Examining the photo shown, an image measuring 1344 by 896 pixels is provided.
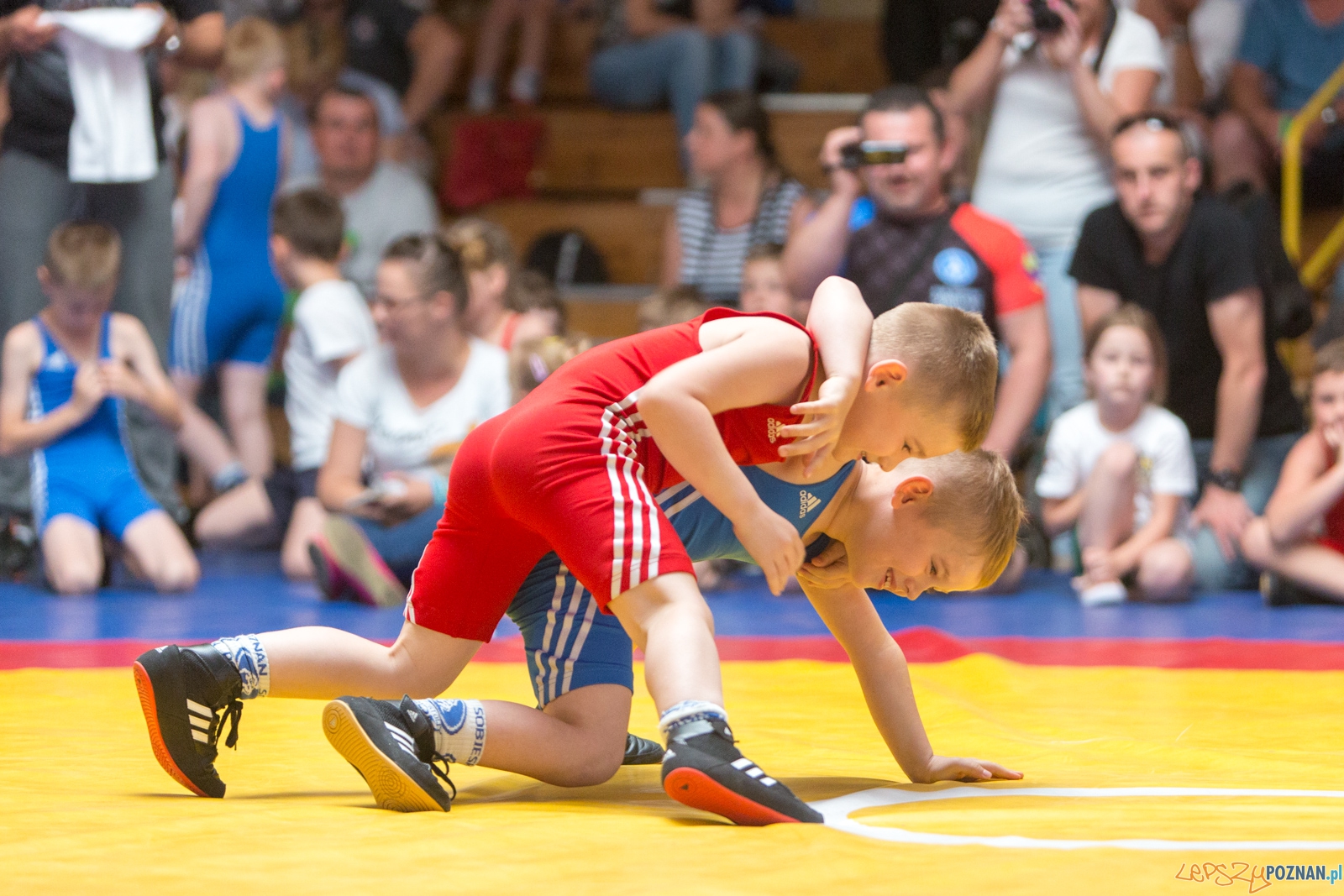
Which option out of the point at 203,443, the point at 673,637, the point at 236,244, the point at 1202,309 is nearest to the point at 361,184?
the point at 236,244

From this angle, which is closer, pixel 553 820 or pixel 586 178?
pixel 553 820

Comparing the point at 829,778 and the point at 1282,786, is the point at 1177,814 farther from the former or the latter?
the point at 829,778

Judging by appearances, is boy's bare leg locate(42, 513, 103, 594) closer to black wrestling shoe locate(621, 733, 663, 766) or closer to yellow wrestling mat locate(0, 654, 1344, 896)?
yellow wrestling mat locate(0, 654, 1344, 896)

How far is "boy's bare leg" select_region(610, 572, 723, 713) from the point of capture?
1945mm

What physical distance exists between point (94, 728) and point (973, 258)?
10.3ft

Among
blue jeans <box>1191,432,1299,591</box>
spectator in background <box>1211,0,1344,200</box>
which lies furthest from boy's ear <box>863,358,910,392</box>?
spectator in background <box>1211,0,1344,200</box>

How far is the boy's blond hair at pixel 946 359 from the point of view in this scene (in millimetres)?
2156

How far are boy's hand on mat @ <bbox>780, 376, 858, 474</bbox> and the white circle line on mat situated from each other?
49cm

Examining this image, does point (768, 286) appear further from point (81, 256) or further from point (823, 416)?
point (823, 416)

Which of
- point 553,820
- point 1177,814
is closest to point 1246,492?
point 1177,814

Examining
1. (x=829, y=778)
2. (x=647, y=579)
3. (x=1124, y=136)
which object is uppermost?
(x=1124, y=136)

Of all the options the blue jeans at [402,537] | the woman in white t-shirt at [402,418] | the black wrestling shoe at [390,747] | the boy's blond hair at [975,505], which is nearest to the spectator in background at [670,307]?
the woman in white t-shirt at [402,418]

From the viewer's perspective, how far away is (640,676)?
351 cm

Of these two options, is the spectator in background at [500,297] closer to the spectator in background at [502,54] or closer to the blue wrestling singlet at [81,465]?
the blue wrestling singlet at [81,465]
